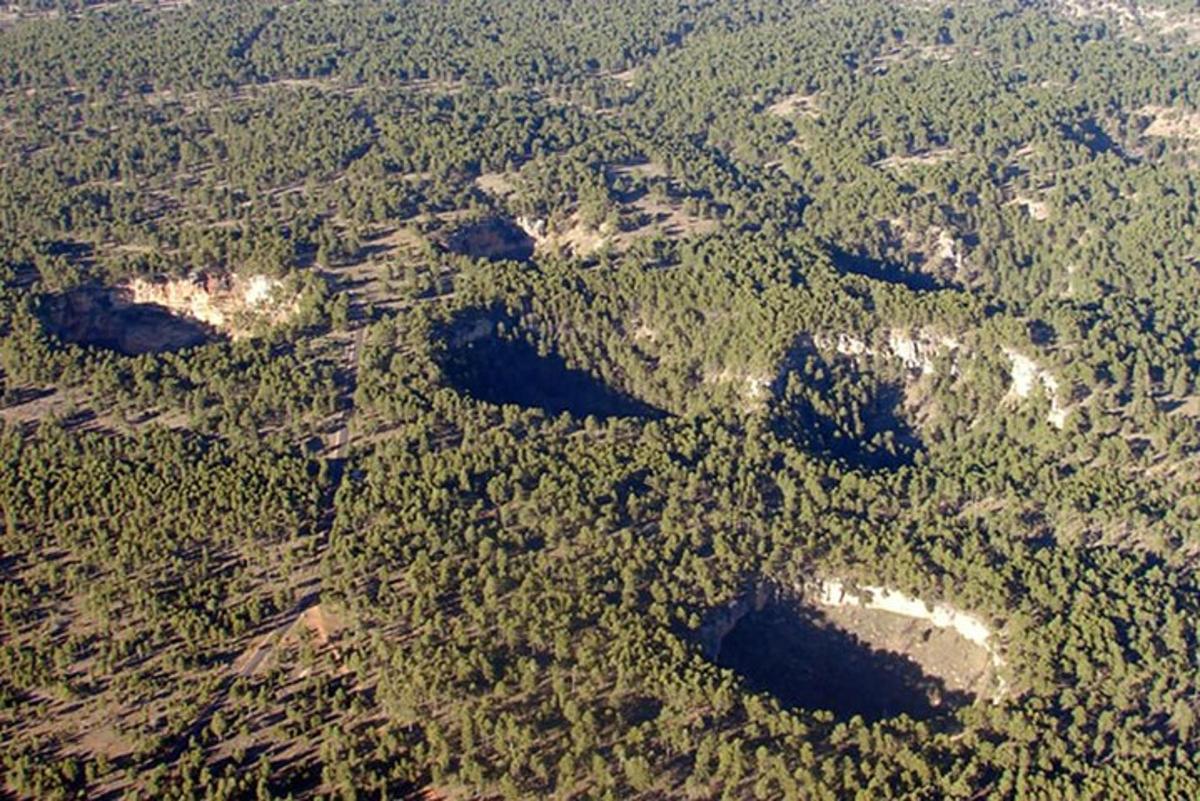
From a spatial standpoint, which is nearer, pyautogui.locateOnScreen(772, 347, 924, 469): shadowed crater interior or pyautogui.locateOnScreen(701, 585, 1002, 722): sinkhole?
pyautogui.locateOnScreen(701, 585, 1002, 722): sinkhole

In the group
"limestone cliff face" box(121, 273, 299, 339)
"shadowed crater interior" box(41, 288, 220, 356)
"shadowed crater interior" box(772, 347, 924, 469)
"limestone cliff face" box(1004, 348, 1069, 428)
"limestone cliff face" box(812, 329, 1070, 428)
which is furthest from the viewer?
"limestone cliff face" box(121, 273, 299, 339)

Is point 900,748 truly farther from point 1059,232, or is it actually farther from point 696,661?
point 1059,232

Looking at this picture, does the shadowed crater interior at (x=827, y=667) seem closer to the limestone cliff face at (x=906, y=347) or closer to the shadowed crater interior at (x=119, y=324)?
the limestone cliff face at (x=906, y=347)

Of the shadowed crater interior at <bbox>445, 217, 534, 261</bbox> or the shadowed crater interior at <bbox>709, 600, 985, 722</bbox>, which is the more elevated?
the shadowed crater interior at <bbox>445, 217, 534, 261</bbox>

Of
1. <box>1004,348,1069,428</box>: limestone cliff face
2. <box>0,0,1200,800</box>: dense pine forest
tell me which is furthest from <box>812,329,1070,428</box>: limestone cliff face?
<box>1004,348,1069,428</box>: limestone cliff face

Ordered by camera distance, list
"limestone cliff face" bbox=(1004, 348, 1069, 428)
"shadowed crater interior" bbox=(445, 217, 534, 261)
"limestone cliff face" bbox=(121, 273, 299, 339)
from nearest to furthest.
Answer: "limestone cliff face" bbox=(1004, 348, 1069, 428), "limestone cliff face" bbox=(121, 273, 299, 339), "shadowed crater interior" bbox=(445, 217, 534, 261)

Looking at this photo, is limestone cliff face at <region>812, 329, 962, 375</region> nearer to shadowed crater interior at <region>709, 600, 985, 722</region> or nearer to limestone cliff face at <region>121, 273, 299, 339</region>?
shadowed crater interior at <region>709, 600, 985, 722</region>

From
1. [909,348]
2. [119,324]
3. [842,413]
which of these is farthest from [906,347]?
[119,324]
